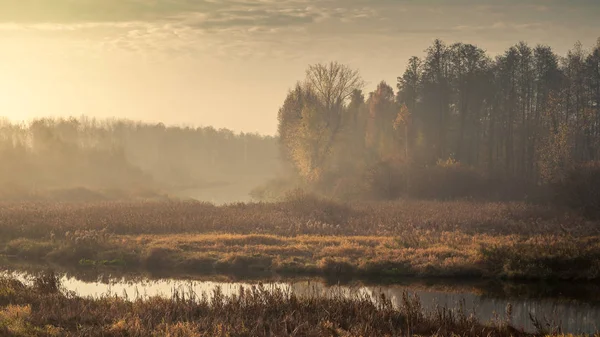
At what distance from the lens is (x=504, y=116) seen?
67.4 meters

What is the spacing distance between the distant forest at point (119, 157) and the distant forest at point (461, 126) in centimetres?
3057

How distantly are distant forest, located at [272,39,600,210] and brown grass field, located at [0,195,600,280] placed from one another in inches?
538

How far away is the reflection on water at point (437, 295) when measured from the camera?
61.9 ft

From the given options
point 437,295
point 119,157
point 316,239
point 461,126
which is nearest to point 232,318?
point 437,295

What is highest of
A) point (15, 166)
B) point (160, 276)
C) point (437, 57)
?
point (437, 57)

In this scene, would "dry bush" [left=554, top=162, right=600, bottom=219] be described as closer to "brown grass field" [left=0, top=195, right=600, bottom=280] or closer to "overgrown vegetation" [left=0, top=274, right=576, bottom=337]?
"brown grass field" [left=0, top=195, right=600, bottom=280]

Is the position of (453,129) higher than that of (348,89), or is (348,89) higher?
(348,89)

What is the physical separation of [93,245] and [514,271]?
23378 millimetres

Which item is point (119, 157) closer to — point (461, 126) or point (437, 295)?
point (461, 126)

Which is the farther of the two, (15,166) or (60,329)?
(15,166)

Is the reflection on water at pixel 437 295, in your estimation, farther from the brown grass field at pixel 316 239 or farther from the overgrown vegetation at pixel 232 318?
the brown grass field at pixel 316 239

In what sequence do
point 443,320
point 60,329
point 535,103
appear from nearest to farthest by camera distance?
point 60,329 → point 443,320 → point 535,103

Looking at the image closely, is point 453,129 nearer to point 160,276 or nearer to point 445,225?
point 445,225

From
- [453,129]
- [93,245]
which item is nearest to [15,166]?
[93,245]
